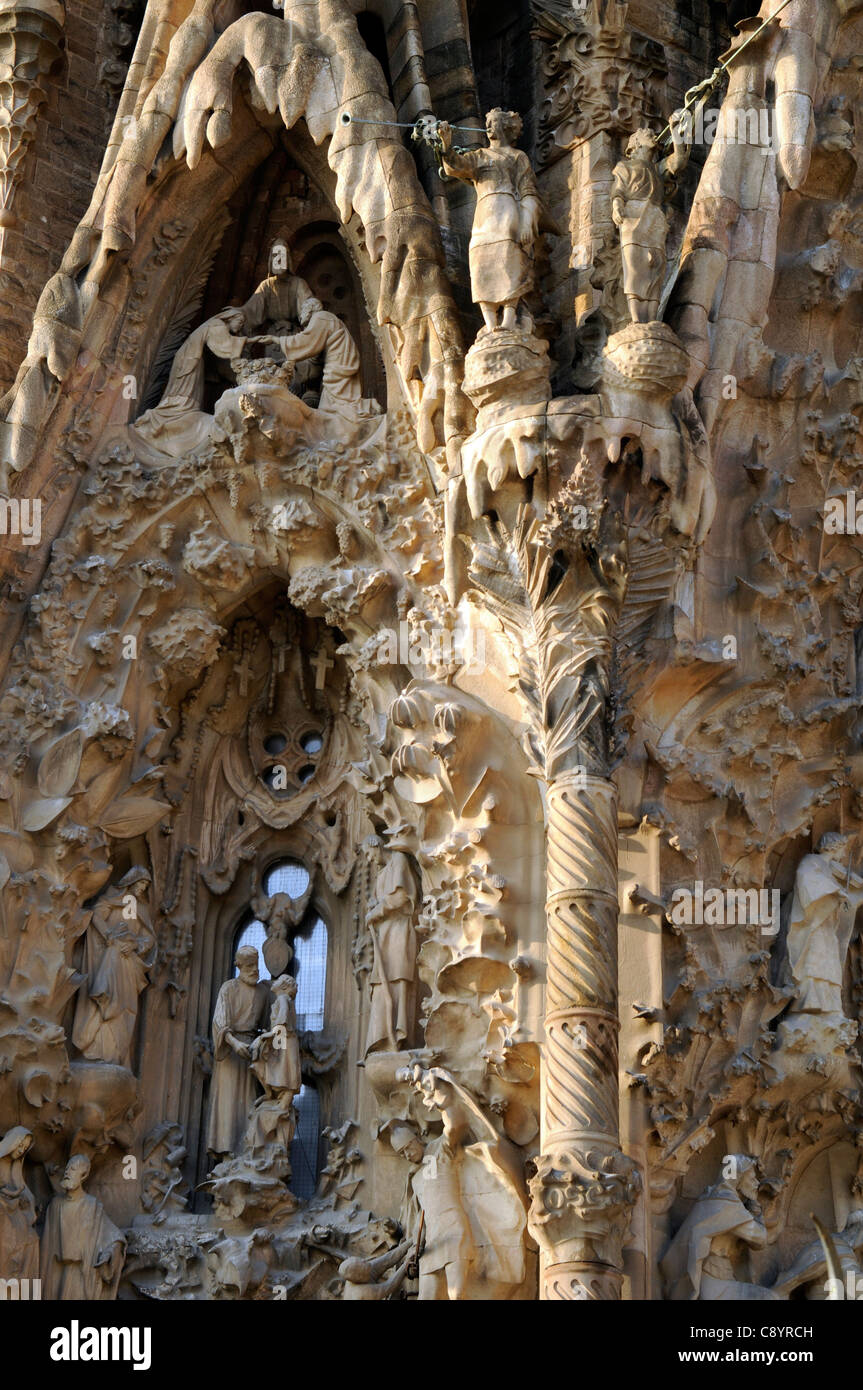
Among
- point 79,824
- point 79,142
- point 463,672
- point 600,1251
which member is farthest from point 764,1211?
point 79,142

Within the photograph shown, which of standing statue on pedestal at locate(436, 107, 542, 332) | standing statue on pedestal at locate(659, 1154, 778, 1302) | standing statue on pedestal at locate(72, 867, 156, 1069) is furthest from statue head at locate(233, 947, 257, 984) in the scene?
standing statue on pedestal at locate(436, 107, 542, 332)

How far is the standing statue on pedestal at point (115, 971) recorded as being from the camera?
40.5ft

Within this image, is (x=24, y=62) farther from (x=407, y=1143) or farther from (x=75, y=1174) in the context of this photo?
(x=407, y=1143)

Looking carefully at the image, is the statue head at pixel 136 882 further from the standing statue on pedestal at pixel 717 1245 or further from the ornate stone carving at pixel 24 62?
the ornate stone carving at pixel 24 62

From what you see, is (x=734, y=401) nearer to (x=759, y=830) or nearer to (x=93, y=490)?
(x=759, y=830)

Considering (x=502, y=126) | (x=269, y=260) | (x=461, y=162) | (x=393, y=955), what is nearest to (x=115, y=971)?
(x=393, y=955)

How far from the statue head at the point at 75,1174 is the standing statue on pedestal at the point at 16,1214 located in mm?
183

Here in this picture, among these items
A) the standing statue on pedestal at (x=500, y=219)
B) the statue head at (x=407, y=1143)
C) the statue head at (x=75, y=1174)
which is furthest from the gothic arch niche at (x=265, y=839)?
the standing statue on pedestal at (x=500, y=219)

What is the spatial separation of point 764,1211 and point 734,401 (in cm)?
387

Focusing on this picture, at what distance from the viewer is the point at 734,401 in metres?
12.2

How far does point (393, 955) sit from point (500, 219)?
11.8ft

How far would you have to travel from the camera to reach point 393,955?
12047 mm

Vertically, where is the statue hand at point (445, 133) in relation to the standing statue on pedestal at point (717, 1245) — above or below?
above

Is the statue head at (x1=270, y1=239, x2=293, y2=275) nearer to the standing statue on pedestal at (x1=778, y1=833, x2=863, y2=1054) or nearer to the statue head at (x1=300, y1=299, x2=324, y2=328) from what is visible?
the statue head at (x1=300, y1=299, x2=324, y2=328)
